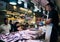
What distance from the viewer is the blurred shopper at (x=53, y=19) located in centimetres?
94

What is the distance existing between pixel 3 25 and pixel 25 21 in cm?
12

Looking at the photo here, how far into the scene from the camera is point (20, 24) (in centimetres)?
91

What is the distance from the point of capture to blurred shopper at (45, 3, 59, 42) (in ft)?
3.08

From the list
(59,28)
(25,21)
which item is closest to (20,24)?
(25,21)

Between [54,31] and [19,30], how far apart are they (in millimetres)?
201

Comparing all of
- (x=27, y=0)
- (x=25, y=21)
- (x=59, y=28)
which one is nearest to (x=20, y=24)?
(x=25, y=21)

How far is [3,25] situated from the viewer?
90 centimetres

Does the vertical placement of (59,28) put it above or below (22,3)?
below

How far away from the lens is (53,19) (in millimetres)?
952

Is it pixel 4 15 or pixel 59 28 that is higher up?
pixel 4 15

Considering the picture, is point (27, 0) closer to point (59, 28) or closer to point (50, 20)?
point (50, 20)

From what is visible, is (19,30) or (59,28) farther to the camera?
(59,28)

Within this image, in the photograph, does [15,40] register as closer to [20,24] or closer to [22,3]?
[20,24]

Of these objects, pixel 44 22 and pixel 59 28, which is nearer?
pixel 44 22
